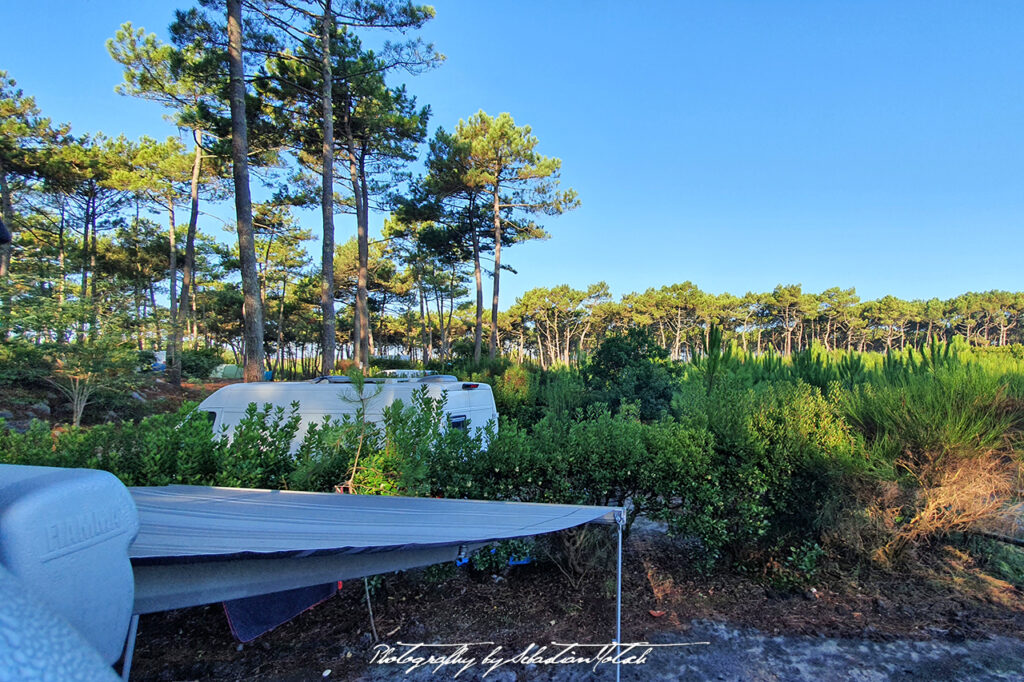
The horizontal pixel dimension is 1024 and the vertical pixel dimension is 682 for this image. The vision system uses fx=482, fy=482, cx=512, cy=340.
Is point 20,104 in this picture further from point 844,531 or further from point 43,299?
point 844,531

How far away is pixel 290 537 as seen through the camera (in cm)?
217

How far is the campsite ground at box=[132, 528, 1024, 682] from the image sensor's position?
2.74m

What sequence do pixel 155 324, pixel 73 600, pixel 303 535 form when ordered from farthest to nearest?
pixel 155 324 → pixel 303 535 → pixel 73 600

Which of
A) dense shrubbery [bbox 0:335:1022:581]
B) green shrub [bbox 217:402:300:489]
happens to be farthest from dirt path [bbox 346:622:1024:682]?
green shrub [bbox 217:402:300:489]

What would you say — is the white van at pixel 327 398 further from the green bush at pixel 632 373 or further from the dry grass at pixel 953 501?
the green bush at pixel 632 373

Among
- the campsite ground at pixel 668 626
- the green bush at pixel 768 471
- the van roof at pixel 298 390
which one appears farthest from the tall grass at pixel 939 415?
the van roof at pixel 298 390

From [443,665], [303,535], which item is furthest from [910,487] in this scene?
[303,535]

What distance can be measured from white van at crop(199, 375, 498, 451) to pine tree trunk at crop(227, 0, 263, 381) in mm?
4061

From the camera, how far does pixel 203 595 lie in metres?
1.97

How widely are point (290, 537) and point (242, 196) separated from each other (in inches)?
331

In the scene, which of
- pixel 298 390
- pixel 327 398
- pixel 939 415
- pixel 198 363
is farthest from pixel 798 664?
pixel 198 363

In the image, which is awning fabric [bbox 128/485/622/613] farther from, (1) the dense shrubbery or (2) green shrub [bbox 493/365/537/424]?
(2) green shrub [bbox 493/365/537/424]

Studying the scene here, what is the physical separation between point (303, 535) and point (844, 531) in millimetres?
3759

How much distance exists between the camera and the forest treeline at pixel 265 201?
32.2ft
